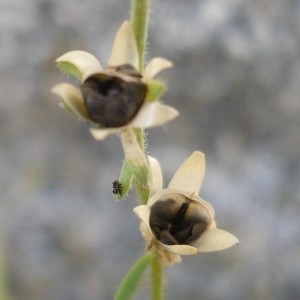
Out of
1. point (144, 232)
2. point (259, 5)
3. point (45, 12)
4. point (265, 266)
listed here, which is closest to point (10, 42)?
point (45, 12)

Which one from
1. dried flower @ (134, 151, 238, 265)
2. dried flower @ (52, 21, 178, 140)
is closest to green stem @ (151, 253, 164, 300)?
dried flower @ (134, 151, 238, 265)

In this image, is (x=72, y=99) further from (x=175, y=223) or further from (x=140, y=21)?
(x=175, y=223)

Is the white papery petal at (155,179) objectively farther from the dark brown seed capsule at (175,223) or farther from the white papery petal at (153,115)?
the white papery petal at (153,115)

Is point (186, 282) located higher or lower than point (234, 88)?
lower

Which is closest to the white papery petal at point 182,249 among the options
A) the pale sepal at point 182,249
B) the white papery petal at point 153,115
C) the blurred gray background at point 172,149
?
the pale sepal at point 182,249

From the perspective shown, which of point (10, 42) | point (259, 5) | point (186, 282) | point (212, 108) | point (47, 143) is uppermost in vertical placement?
point (259, 5)

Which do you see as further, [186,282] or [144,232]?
[186,282]

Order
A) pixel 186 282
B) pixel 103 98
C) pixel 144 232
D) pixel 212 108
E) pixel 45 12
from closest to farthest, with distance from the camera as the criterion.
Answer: pixel 103 98
pixel 144 232
pixel 186 282
pixel 212 108
pixel 45 12

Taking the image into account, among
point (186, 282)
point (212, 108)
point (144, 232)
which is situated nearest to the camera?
point (144, 232)

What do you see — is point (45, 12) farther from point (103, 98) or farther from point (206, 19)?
point (103, 98)

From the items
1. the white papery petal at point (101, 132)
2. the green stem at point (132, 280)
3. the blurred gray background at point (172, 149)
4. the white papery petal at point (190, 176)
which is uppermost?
the blurred gray background at point (172, 149)
